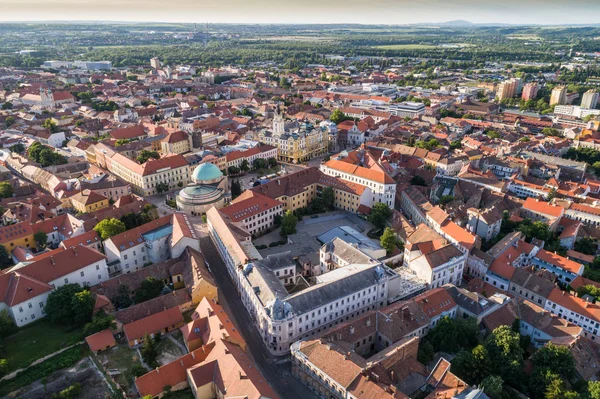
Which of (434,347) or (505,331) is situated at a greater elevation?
(505,331)

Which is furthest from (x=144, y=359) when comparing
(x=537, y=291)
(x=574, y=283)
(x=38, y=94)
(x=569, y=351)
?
(x=38, y=94)

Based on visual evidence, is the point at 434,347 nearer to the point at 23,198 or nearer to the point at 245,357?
the point at 245,357

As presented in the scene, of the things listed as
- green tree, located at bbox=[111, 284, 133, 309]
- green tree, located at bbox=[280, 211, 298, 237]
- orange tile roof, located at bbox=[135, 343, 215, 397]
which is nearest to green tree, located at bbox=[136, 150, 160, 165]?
green tree, located at bbox=[280, 211, 298, 237]

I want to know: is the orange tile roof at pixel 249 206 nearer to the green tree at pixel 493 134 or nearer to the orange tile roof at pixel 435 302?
the orange tile roof at pixel 435 302

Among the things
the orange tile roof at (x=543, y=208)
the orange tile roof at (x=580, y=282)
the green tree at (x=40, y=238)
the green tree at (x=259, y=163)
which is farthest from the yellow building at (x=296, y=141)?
the orange tile roof at (x=580, y=282)

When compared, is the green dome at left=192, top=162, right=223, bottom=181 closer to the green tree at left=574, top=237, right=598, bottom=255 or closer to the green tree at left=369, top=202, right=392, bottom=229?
the green tree at left=369, top=202, right=392, bottom=229

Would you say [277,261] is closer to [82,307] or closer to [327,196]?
[82,307]
